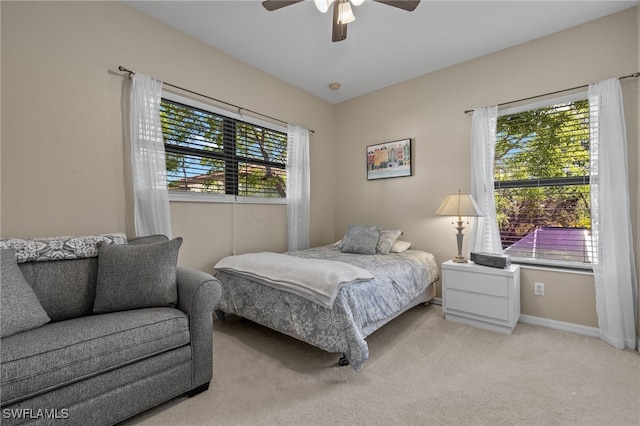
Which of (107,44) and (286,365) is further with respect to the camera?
(107,44)

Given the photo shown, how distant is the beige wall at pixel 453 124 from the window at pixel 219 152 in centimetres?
118

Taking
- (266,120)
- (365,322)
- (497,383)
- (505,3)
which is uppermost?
(505,3)

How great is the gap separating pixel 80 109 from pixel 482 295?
3.67 metres

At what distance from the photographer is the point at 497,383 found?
1796mm

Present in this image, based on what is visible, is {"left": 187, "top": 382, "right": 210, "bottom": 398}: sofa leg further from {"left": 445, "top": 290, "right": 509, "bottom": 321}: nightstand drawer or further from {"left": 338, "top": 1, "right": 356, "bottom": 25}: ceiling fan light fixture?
{"left": 338, "top": 1, "right": 356, "bottom": 25}: ceiling fan light fixture

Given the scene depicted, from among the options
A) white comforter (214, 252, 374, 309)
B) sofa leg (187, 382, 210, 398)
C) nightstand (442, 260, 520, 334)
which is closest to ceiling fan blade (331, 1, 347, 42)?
white comforter (214, 252, 374, 309)

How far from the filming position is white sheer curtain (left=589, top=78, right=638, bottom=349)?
226 cm

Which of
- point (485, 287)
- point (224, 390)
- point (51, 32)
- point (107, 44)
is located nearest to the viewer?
point (224, 390)

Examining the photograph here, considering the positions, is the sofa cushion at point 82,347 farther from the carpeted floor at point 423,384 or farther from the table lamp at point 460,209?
the table lamp at point 460,209

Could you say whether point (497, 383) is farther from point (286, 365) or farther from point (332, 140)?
point (332, 140)

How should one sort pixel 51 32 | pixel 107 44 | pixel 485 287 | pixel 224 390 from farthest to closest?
pixel 485 287 → pixel 107 44 → pixel 51 32 → pixel 224 390

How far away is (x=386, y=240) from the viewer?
11.0 feet

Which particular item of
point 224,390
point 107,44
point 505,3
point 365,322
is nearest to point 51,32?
point 107,44

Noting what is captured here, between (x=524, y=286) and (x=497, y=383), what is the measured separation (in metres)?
1.41
